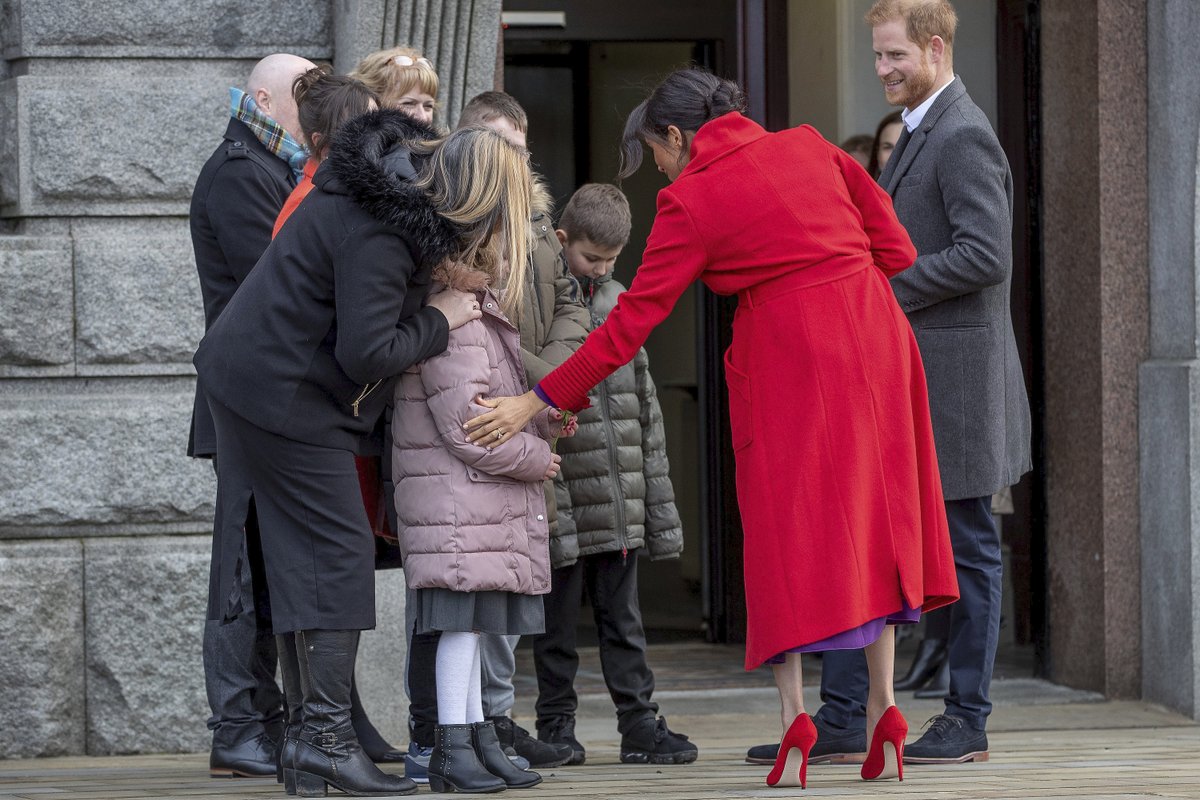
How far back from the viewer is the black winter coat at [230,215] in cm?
475

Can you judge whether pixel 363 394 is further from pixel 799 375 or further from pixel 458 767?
pixel 799 375

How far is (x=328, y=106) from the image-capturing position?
4520mm

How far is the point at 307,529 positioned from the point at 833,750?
5.13 feet

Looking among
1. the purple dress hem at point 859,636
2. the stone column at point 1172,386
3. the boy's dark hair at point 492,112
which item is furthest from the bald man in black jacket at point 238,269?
the stone column at point 1172,386

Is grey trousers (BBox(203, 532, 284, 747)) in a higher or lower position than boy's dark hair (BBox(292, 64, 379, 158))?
lower

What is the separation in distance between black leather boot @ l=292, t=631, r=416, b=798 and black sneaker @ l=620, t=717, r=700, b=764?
36.1 inches

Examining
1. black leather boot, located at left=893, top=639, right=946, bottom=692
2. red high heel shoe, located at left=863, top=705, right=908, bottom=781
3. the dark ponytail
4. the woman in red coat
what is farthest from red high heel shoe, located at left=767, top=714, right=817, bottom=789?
black leather boot, located at left=893, top=639, right=946, bottom=692

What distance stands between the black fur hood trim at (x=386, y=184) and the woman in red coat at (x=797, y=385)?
396 mm

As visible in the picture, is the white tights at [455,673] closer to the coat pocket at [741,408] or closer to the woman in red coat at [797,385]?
the woman in red coat at [797,385]

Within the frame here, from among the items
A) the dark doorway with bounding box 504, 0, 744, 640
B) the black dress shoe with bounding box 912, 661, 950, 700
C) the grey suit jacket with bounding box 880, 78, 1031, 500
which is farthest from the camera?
A: the dark doorway with bounding box 504, 0, 744, 640

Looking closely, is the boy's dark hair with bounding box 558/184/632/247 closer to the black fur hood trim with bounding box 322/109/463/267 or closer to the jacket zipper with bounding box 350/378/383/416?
the black fur hood trim with bounding box 322/109/463/267

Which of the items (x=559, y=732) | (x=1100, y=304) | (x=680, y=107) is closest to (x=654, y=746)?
(x=559, y=732)

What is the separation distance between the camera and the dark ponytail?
14.3 feet

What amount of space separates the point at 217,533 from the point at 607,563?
43.4 inches
